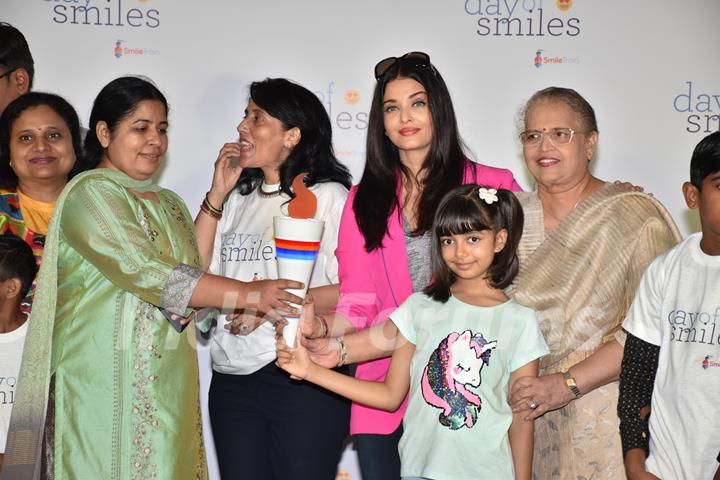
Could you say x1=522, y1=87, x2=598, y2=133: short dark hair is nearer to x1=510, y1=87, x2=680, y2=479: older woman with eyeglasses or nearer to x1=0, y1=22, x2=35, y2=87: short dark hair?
x1=510, y1=87, x2=680, y2=479: older woman with eyeglasses

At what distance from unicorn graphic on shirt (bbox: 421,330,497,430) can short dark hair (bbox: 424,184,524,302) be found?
147 millimetres

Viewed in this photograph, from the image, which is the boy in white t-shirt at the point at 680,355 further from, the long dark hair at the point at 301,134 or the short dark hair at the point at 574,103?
the long dark hair at the point at 301,134

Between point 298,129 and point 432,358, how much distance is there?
3.78 ft

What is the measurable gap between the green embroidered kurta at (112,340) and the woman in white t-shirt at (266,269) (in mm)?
321

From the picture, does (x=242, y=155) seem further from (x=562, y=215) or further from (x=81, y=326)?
(x=562, y=215)

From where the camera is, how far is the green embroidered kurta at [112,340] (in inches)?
90.4

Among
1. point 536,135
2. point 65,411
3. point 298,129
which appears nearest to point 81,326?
point 65,411

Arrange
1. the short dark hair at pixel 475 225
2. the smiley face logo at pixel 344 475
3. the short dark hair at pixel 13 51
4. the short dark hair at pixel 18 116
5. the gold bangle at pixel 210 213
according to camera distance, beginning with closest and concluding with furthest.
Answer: the short dark hair at pixel 475 225 < the short dark hair at pixel 18 116 < the gold bangle at pixel 210 213 < the short dark hair at pixel 13 51 < the smiley face logo at pixel 344 475

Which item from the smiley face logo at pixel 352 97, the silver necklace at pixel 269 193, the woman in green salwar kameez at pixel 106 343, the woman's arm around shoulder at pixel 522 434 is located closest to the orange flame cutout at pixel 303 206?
the woman in green salwar kameez at pixel 106 343

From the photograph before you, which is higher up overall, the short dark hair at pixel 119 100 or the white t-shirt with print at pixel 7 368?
the short dark hair at pixel 119 100

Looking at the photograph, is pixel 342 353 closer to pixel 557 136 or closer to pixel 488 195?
pixel 488 195

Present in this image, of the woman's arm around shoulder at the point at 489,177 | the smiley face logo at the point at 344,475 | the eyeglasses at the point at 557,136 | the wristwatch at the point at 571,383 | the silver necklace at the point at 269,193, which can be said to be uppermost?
the eyeglasses at the point at 557,136

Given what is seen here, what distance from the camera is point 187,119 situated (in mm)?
4062

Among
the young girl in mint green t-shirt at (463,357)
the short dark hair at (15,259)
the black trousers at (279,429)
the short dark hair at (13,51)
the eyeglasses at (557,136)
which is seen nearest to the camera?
the young girl in mint green t-shirt at (463,357)
